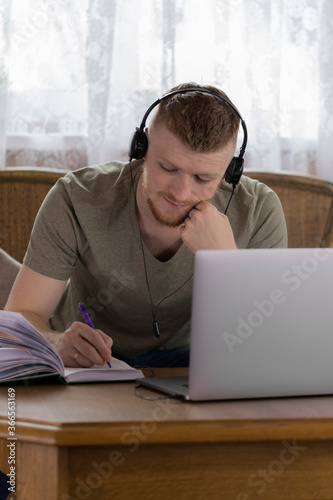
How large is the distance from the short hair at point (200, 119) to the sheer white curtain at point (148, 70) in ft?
2.44

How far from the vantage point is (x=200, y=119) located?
1.29 m

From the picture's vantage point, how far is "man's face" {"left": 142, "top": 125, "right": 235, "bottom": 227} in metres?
1.29

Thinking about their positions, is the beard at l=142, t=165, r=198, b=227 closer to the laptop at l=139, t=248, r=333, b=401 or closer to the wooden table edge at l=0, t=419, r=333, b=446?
the laptop at l=139, t=248, r=333, b=401

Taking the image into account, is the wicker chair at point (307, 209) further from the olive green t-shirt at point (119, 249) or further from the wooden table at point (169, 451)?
the wooden table at point (169, 451)

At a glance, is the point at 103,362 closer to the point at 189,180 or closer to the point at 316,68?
the point at 189,180

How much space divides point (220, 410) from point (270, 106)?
1544 millimetres

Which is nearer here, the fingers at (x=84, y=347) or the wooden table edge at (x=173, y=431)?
the wooden table edge at (x=173, y=431)

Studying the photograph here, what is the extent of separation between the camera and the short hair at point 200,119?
1.29 metres

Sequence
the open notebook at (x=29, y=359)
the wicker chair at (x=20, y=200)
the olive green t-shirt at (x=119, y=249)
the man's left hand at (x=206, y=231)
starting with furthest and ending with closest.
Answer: the wicker chair at (x=20, y=200) → the olive green t-shirt at (x=119, y=249) → the man's left hand at (x=206, y=231) → the open notebook at (x=29, y=359)

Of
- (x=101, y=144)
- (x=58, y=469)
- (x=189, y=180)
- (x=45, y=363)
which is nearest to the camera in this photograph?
(x=58, y=469)

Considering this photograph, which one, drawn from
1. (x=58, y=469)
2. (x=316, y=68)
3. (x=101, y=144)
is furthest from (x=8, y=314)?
(x=316, y=68)

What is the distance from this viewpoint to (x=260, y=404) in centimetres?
82

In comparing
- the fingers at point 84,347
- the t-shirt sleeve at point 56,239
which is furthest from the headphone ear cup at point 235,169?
the fingers at point 84,347

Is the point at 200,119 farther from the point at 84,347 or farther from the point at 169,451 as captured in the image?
the point at 169,451
